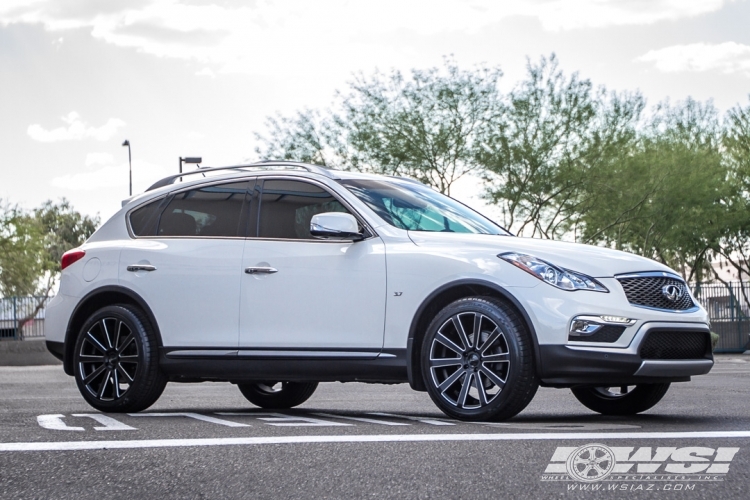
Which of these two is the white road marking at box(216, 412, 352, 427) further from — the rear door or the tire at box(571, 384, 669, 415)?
the tire at box(571, 384, 669, 415)

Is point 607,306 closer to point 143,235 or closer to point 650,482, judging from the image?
point 650,482

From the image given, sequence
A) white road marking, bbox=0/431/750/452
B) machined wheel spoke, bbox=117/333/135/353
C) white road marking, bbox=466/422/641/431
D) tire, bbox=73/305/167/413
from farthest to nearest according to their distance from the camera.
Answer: machined wheel spoke, bbox=117/333/135/353, tire, bbox=73/305/167/413, white road marking, bbox=466/422/641/431, white road marking, bbox=0/431/750/452

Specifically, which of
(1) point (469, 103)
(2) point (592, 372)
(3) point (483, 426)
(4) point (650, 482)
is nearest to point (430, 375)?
(3) point (483, 426)

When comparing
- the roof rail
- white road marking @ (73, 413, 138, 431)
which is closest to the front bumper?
the roof rail

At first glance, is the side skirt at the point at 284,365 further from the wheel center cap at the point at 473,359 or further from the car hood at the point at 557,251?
Result: the car hood at the point at 557,251

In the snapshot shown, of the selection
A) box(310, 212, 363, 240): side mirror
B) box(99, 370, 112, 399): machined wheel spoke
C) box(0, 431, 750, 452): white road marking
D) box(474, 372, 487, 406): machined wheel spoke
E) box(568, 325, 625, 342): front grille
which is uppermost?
box(310, 212, 363, 240): side mirror

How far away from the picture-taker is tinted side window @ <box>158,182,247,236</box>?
8.31 m

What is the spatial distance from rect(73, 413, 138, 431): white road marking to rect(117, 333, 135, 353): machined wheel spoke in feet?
1.69

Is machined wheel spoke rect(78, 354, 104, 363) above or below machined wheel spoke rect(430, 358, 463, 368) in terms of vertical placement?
below

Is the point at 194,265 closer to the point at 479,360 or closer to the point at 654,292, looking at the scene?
the point at 479,360

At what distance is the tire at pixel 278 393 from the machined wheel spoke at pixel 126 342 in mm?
1398

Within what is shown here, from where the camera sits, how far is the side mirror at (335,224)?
7422 mm

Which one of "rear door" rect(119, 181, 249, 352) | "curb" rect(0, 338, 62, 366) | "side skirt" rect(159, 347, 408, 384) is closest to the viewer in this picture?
"side skirt" rect(159, 347, 408, 384)

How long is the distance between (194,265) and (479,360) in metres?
2.44
